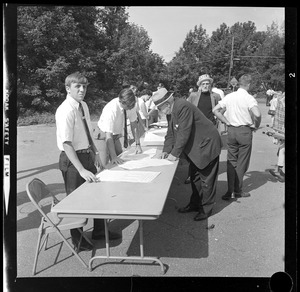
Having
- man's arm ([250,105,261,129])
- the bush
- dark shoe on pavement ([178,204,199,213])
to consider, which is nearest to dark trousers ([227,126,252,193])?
man's arm ([250,105,261,129])

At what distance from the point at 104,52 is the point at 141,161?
122 cm

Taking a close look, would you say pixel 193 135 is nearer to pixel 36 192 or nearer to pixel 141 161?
pixel 141 161

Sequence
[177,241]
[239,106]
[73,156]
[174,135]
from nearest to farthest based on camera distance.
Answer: [73,156] < [177,241] < [174,135] < [239,106]

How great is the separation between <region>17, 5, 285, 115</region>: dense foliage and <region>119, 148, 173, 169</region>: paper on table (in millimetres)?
774

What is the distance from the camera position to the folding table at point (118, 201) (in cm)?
196

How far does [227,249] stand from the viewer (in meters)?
2.69

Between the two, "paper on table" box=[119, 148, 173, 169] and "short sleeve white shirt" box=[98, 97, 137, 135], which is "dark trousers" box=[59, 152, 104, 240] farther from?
"short sleeve white shirt" box=[98, 97, 137, 135]

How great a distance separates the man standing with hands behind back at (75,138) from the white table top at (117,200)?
0.18 m

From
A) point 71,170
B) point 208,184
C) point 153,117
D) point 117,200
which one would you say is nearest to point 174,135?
point 208,184

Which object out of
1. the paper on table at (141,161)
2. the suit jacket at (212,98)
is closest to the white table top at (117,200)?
the paper on table at (141,161)

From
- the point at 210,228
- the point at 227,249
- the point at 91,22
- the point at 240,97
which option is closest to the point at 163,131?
the point at 240,97

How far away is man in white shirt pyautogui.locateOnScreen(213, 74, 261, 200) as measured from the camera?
3.70 metres

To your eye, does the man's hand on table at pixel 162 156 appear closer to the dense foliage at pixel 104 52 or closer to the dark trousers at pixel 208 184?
the dark trousers at pixel 208 184

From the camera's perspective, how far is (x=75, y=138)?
2.52m
